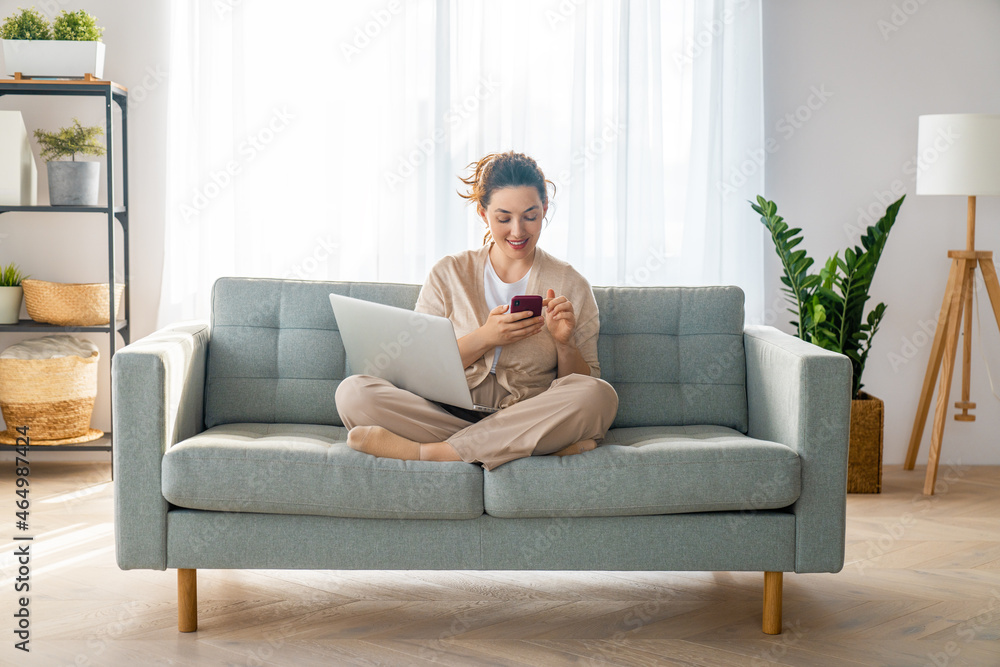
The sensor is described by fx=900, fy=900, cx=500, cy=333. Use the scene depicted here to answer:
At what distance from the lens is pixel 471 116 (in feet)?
11.3

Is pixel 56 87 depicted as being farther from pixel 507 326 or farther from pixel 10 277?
pixel 507 326

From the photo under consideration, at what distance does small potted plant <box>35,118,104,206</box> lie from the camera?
3193mm

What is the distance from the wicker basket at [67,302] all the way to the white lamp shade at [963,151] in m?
2.97

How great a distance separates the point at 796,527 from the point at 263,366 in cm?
143

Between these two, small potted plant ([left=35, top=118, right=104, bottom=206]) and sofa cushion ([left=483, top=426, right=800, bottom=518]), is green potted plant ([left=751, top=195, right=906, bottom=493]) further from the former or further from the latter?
small potted plant ([left=35, top=118, right=104, bottom=206])

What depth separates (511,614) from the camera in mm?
2152

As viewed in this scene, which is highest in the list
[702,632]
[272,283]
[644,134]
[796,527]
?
[644,134]

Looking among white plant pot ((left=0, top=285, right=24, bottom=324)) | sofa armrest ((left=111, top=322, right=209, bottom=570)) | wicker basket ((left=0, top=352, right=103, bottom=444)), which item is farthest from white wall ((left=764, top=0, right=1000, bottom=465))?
white plant pot ((left=0, top=285, right=24, bottom=324))

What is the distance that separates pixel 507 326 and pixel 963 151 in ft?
6.43

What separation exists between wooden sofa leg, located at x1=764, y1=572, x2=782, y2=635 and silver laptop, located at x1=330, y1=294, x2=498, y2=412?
753 mm

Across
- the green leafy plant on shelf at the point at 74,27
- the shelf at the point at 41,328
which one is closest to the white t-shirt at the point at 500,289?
the shelf at the point at 41,328

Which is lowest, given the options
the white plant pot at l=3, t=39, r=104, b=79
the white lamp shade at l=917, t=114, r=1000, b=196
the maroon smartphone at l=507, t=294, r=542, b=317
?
the maroon smartphone at l=507, t=294, r=542, b=317

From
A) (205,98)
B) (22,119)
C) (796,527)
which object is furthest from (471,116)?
(796,527)

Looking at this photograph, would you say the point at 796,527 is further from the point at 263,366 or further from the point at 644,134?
the point at 644,134
